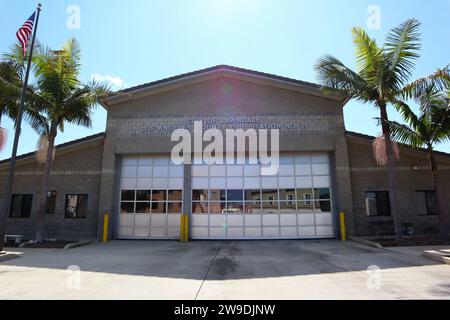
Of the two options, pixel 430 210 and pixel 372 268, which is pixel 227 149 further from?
pixel 430 210

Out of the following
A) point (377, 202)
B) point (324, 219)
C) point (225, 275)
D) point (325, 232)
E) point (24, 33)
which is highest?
point (24, 33)

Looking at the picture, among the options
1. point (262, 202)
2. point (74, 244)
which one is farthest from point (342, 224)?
point (74, 244)

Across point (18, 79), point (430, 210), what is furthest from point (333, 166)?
point (18, 79)

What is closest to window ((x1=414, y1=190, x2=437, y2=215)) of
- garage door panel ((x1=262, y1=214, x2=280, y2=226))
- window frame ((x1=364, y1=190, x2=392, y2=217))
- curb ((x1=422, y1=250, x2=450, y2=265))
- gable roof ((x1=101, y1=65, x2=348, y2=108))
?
window frame ((x1=364, y1=190, x2=392, y2=217))

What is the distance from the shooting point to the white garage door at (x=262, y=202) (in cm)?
1836

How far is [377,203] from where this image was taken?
60.4 feet

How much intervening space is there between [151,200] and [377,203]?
13.6 m

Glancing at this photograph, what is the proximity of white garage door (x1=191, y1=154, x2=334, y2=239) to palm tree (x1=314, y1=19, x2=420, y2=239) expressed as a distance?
4.44m

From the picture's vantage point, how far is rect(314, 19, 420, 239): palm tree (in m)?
14.4

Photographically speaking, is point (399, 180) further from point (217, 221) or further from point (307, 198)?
point (217, 221)

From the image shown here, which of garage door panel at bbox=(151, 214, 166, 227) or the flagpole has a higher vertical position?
the flagpole

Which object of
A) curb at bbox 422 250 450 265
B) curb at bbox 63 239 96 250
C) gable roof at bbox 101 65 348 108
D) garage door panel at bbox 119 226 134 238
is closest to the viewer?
curb at bbox 422 250 450 265

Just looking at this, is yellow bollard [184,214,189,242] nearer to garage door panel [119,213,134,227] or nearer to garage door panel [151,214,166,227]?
garage door panel [151,214,166,227]

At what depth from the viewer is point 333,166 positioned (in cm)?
1869
